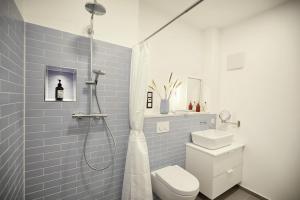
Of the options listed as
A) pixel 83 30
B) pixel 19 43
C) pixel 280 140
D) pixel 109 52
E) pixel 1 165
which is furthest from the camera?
pixel 280 140

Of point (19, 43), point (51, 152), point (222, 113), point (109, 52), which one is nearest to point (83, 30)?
point (109, 52)

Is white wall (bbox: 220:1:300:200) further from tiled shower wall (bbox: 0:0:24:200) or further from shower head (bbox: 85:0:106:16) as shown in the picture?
tiled shower wall (bbox: 0:0:24:200)

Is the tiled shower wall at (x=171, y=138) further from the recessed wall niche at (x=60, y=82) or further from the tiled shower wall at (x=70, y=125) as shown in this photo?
the recessed wall niche at (x=60, y=82)

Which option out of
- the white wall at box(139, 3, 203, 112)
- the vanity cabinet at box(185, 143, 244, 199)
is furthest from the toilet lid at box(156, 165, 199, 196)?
the white wall at box(139, 3, 203, 112)

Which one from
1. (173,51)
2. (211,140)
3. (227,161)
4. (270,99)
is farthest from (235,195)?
(173,51)

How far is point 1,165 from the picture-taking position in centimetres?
74

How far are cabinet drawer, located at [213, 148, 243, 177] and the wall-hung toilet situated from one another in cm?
40

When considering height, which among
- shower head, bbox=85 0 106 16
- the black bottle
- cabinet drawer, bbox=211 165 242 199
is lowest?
cabinet drawer, bbox=211 165 242 199

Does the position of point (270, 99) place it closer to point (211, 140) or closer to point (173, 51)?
point (211, 140)

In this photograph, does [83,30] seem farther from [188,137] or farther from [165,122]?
[188,137]

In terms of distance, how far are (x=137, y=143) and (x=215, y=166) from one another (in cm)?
106

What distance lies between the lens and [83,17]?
1.33m

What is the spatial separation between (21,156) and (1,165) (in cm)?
41

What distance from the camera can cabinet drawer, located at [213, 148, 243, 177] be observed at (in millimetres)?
1764
